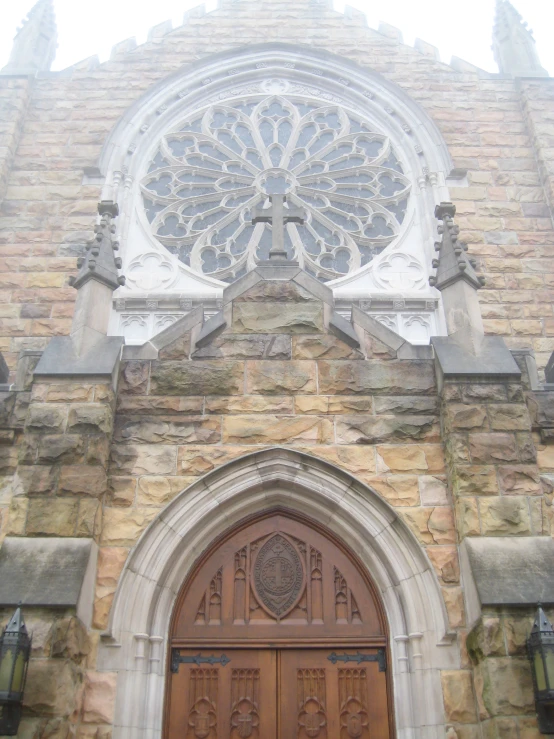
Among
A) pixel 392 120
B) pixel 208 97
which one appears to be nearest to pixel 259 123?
pixel 208 97

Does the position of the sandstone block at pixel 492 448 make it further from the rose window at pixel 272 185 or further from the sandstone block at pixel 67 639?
the rose window at pixel 272 185

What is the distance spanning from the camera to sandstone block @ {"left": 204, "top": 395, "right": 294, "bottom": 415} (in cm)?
634

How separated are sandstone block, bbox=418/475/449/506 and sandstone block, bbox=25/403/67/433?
2.91 meters

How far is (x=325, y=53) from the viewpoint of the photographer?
1370cm

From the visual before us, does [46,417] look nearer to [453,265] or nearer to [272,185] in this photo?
[453,265]

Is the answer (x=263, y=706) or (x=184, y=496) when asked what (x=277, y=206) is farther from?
(x=263, y=706)

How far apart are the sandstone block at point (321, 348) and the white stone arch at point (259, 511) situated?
0.92 m

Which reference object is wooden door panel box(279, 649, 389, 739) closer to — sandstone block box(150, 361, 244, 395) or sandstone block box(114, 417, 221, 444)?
sandstone block box(114, 417, 221, 444)

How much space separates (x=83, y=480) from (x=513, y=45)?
12347mm

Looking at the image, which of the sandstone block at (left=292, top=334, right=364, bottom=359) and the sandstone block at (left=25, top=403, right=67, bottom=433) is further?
the sandstone block at (left=292, top=334, right=364, bottom=359)

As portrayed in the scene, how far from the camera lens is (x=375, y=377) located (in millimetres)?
6488

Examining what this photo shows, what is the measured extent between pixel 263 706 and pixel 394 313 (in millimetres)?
6503

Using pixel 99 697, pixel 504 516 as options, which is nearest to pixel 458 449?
pixel 504 516

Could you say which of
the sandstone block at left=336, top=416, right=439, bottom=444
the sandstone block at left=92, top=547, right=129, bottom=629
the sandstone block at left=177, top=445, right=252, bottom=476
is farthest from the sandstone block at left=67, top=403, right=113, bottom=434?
the sandstone block at left=336, top=416, right=439, bottom=444
